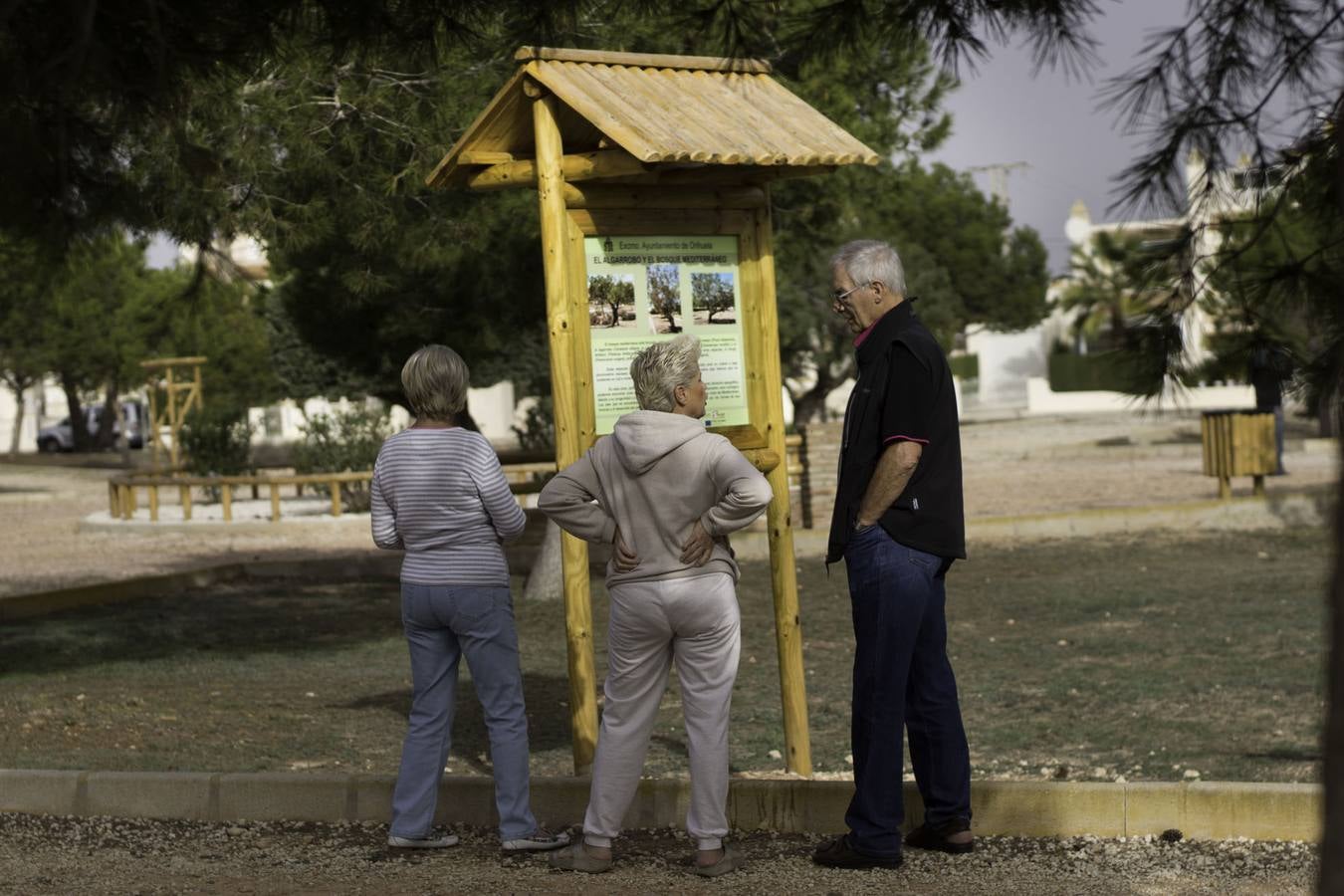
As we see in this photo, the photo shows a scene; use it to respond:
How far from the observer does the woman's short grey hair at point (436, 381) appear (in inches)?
220

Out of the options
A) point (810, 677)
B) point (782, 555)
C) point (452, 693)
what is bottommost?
point (810, 677)

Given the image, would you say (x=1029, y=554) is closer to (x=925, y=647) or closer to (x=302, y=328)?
(x=302, y=328)

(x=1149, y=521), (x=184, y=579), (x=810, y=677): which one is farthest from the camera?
(x=1149, y=521)

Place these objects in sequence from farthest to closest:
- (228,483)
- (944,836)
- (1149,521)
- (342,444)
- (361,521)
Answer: (342,444) → (228,483) → (361,521) → (1149,521) → (944,836)

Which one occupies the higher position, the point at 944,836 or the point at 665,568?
the point at 665,568

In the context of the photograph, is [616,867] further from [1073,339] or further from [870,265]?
[1073,339]

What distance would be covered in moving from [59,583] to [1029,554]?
9.06m

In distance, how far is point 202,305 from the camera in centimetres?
868

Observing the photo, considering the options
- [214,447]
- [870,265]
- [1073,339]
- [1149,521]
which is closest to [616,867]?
[870,265]

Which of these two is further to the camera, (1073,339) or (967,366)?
(967,366)

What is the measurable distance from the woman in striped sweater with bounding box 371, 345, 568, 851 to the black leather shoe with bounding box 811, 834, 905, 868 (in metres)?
0.90

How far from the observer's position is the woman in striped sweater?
5.62 meters

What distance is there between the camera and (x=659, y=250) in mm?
6684

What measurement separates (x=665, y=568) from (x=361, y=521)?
1716 centimetres
